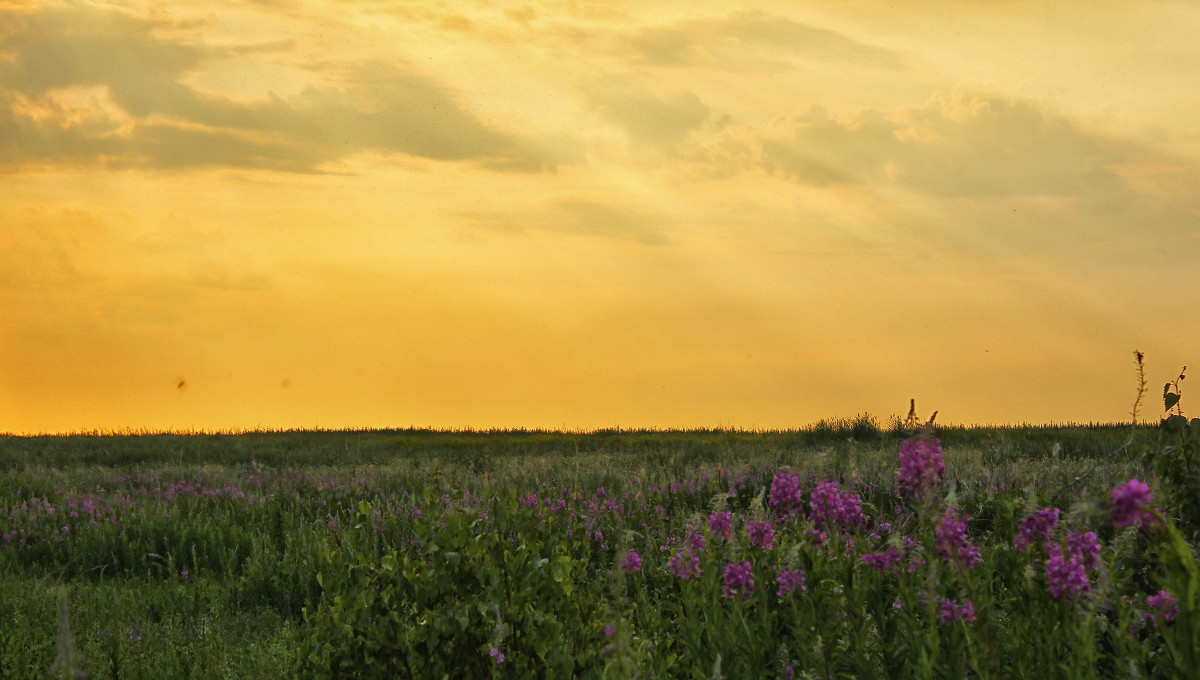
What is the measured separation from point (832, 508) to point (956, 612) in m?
0.62

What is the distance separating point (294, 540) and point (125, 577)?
6.18 ft

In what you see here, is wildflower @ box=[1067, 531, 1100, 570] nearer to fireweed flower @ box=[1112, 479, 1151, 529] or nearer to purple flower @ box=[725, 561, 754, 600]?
fireweed flower @ box=[1112, 479, 1151, 529]

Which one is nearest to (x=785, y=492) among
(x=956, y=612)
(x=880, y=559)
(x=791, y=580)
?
(x=791, y=580)

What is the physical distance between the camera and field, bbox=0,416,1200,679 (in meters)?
3.65

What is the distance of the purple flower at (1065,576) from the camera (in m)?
3.38

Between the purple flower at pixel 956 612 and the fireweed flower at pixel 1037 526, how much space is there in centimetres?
49

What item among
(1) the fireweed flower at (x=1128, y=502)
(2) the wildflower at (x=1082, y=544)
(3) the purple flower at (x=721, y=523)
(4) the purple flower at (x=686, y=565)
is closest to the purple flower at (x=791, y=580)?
(3) the purple flower at (x=721, y=523)

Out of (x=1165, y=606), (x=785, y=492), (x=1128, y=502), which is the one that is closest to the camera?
(x=1128, y=502)

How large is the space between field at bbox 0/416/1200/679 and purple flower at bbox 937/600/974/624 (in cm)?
1

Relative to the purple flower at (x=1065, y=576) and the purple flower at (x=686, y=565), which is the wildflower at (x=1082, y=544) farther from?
the purple flower at (x=686, y=565)

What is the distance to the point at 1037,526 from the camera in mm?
4121

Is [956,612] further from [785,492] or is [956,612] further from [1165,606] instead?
[785,492]

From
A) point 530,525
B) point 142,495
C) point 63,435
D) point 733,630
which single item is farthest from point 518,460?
point 63,435

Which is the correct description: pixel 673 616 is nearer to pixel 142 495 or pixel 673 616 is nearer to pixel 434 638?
pixel 434 638
